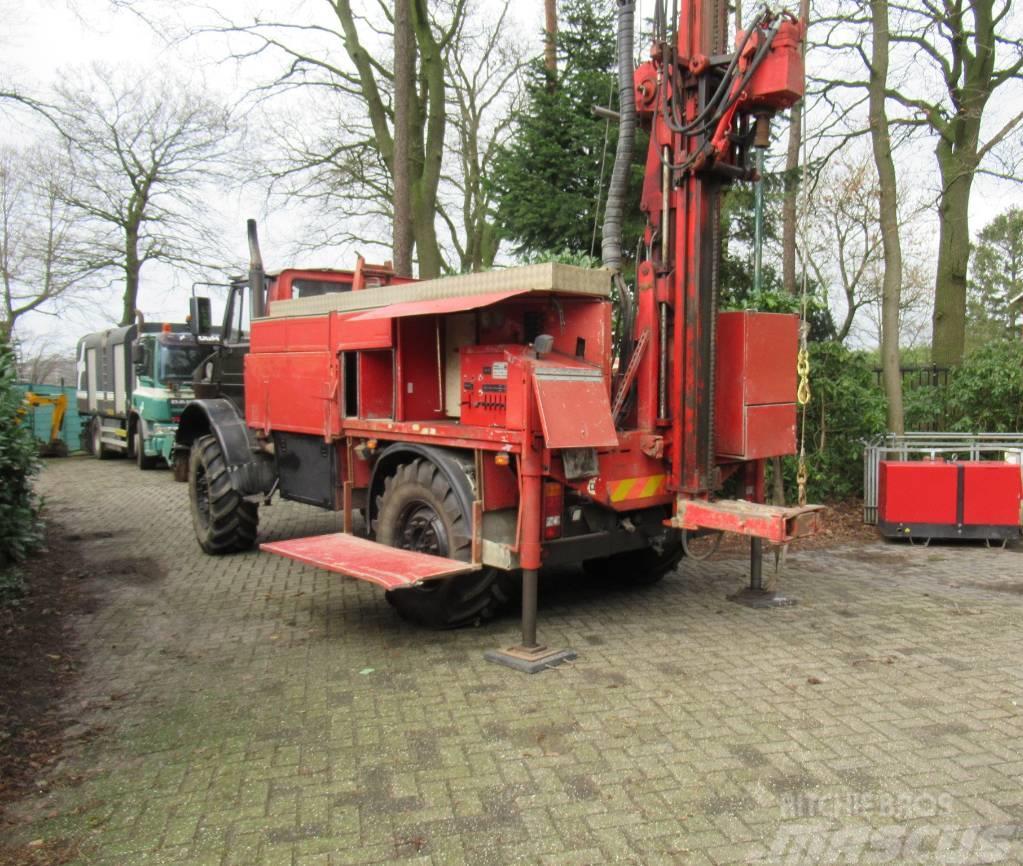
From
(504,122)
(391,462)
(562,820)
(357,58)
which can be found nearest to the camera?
A: (562,820)

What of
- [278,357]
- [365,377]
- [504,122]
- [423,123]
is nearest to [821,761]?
[365,377]


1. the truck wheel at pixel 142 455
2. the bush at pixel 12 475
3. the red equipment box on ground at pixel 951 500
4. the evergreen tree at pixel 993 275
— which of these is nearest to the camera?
the bush at pixel 12 475

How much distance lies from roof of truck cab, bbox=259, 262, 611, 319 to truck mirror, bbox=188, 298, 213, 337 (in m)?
2.48

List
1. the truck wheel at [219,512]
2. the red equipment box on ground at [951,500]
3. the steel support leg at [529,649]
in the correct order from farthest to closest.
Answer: the red equipment box on ground at [951,500] → the truck wheel at [219,512] → the steel support leg at [529,649]

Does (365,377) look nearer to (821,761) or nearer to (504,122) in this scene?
(821,761)

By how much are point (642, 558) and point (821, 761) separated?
10.4ft

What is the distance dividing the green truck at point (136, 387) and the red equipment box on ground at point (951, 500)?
10.6 metres

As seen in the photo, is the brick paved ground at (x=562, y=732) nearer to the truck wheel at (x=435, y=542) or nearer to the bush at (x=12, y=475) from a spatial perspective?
the truck wheel at (x=435, y=542)

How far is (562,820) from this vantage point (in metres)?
3.35

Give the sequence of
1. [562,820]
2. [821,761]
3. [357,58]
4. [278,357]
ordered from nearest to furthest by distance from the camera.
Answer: [562,820], [821,761], [278,357], [357,58]

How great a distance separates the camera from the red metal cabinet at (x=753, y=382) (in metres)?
5.79

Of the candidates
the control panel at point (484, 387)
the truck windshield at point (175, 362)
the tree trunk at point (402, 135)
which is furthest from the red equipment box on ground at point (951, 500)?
the truck windshield at point (175, 362)

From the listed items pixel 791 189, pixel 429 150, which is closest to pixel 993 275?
pixel 791 189

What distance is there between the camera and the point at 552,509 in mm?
5457
